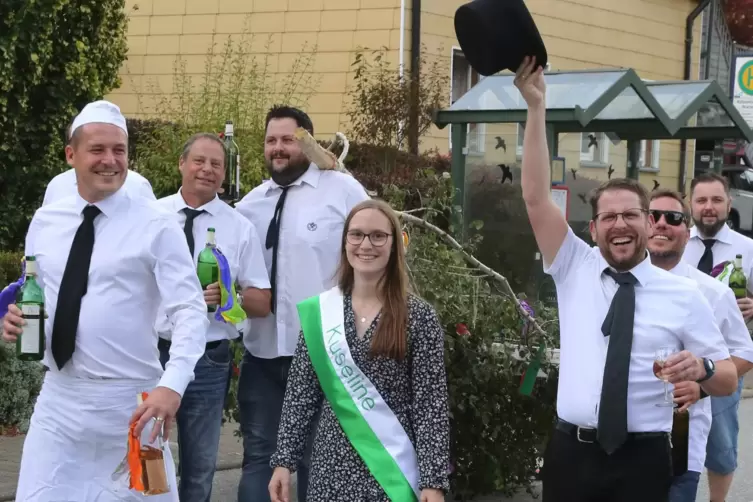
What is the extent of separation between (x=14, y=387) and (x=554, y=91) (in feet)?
20.2

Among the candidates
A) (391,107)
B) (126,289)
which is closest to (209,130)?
(391,107)

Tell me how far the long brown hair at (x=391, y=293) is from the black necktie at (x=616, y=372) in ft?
2.67

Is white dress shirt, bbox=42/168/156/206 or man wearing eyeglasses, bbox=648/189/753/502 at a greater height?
white dress shirt, bbox=42/168/156/206

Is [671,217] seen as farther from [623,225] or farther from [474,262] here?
[474,262]

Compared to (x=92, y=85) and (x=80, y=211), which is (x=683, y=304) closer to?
(x=80, y=211)

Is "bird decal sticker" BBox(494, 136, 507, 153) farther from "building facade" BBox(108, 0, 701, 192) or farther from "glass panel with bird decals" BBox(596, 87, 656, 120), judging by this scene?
"building facade" BBox(108, 0, 701, 192)

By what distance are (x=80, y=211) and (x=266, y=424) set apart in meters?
1.82

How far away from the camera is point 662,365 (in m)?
4.51

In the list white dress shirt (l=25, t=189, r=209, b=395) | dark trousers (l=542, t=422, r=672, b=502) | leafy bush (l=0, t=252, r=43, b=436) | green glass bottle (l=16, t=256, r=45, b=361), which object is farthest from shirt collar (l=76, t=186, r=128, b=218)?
leafy bush (l=0, t=252, r=43, b=436)

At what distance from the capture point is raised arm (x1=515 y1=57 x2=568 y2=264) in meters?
4.64

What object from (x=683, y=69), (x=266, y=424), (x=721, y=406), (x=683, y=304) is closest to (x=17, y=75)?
(x=266, y=424)

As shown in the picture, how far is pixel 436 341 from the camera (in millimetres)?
4500

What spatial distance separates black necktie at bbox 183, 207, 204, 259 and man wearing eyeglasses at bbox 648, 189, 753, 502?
7.46 ft

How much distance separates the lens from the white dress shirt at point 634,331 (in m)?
4.64
